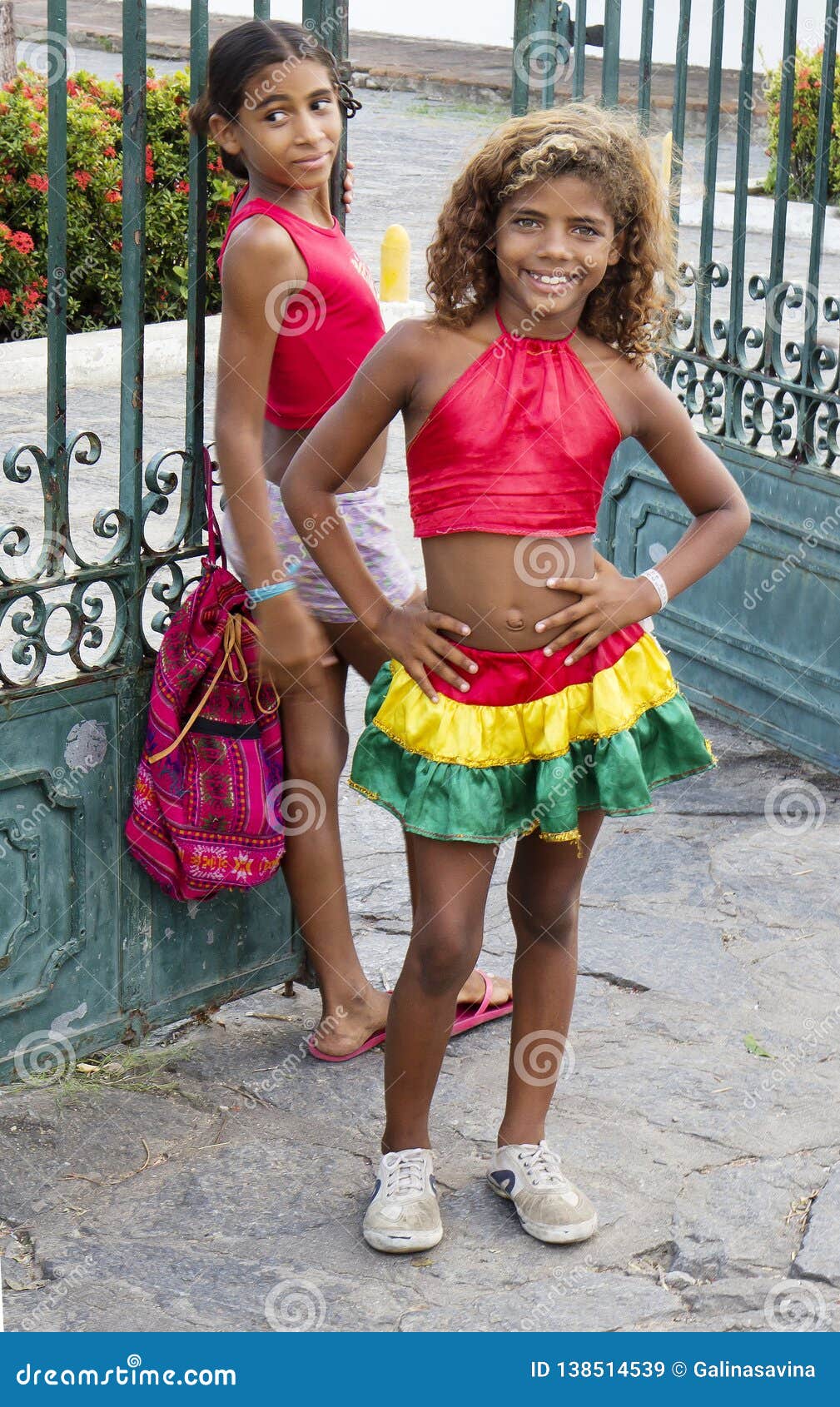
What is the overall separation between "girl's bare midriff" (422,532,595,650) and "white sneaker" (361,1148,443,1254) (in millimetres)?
868

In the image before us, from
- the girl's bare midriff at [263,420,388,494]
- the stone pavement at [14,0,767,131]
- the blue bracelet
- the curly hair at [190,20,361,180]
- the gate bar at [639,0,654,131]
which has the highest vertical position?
the stone pavement at [14,0,767,131]

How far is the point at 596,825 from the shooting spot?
108 inches

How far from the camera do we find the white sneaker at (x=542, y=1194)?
271cm

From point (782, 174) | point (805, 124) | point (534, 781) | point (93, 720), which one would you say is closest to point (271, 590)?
point (93, 720)

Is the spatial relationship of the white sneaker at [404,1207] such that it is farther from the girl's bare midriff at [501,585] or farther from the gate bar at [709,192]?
the gate bar at [709,192]

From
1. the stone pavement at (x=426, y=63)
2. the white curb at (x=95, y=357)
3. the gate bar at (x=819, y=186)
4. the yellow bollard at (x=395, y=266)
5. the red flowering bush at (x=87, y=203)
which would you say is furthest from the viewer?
the stone pavement at (x=426, y=63)

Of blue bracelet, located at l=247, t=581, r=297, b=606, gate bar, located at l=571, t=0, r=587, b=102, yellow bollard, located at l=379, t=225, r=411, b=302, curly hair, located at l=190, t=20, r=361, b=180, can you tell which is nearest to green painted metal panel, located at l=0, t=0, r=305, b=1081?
curly hair, located at l=190, t=20, r=361, b=180

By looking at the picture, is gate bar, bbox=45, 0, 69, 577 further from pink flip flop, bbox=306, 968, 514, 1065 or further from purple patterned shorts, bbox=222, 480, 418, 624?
pink flip flop, bbox=306, 968, 514, 1065

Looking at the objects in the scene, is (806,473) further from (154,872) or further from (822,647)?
(154,872)

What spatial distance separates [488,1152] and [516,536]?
1.14 m

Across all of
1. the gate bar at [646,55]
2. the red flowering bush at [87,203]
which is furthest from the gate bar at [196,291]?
the red flowering bush at [87,203]

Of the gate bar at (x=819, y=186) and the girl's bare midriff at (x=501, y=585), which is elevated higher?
the gate bar at (x=819, y=186)

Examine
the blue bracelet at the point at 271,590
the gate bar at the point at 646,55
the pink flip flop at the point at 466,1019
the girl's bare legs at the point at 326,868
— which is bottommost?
the pink flip flop at the point at 466,1019

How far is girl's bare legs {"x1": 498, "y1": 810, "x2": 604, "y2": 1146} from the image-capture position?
2.73m
